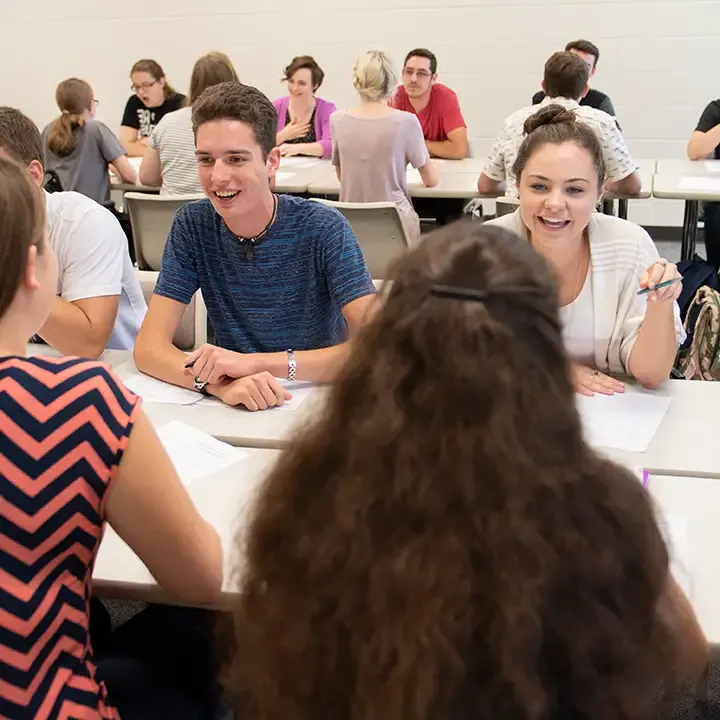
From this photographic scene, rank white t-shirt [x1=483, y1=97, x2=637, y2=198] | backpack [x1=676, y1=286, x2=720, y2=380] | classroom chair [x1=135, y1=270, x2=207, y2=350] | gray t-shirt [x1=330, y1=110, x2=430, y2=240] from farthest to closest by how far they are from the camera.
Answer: gray t-shirt [x1=330, y1=110, x2=430, y2=240], white t-shirt [x1=483, y1=97, x2=637, y2=198], backpack [x1=676, y1=286, x2=720, y2=380], classroom chair [x1=135, y1=270, x2=207, y2=350]

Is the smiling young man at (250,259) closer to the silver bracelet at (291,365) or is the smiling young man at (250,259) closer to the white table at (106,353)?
the silver bracelet at (291,365)

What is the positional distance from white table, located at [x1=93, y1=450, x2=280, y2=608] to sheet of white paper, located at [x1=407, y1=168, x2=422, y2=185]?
3.04m

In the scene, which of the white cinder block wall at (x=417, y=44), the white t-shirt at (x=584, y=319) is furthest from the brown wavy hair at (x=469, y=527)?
the white cinder block wall at (x=417, y=44)

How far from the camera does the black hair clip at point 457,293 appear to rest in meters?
0.74

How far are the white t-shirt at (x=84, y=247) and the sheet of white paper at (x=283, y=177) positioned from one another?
221 centimetres

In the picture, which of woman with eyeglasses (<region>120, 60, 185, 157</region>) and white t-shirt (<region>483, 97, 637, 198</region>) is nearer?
white t-shirt (<region>483, 97, 637, 198</region>)

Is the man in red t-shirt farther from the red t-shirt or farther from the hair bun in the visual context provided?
the hair bun

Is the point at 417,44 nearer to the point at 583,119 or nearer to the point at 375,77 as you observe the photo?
the point at 375,77

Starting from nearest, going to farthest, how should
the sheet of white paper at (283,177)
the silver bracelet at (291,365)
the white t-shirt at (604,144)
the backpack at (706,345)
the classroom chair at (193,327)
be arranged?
the silver bracelet at (291,365)
the classroom chair at (193,327)
the backpack at (706,345)
the white t-shirt at (604,144)
the sheet of white paper at (283,177)

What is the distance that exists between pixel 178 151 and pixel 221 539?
3162 mm

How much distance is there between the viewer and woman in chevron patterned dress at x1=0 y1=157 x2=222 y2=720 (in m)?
0.96

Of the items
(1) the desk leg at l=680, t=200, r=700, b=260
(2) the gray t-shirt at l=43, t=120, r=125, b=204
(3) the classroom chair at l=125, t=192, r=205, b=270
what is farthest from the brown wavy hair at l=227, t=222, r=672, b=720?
(2) the gray t-shirt at l=43, t=120, r=125, b=204

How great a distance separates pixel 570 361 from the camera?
779 mm

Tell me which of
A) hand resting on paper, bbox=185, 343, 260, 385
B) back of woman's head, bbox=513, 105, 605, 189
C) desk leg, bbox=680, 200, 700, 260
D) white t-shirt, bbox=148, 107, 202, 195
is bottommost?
desk leg, bbox=680, 200, 700, 260
